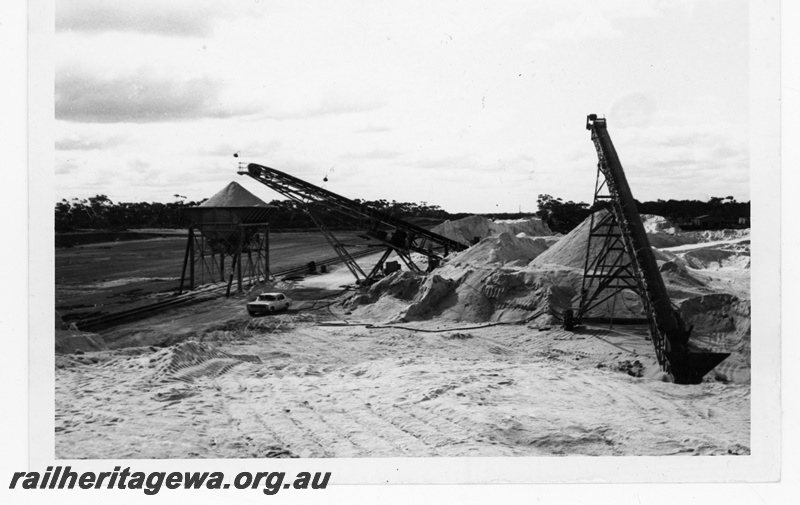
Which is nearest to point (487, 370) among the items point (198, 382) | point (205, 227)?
point (198, 382)

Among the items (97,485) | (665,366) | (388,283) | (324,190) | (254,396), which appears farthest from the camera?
(324,190)

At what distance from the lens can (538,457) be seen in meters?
10.9

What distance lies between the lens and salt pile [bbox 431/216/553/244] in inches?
2094

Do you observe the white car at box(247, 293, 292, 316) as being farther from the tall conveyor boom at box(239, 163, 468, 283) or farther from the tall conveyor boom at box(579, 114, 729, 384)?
the tall conveyor boom at box(579, 114, 729, 384)

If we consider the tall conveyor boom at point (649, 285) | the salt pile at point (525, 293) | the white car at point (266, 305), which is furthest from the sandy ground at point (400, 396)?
the white car at point (266, 305)

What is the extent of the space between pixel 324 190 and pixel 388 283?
5914 mm

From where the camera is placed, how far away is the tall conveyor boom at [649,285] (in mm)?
13680

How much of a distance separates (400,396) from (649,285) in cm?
630

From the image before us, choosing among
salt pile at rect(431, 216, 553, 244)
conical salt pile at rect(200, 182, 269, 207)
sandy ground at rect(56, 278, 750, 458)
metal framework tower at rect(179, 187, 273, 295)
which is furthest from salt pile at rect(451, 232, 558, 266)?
salt pile at rect(431, 216, 553, 244)

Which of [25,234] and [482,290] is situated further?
[482,290]

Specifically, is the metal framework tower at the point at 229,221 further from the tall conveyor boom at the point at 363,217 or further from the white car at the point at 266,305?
the white car at the point at 266,305

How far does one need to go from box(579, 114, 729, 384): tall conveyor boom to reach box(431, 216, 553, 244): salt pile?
34128 millimetres

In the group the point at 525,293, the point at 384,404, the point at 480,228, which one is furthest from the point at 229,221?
the point at 480,228

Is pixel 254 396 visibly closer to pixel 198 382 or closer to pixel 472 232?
pixel 198 382
